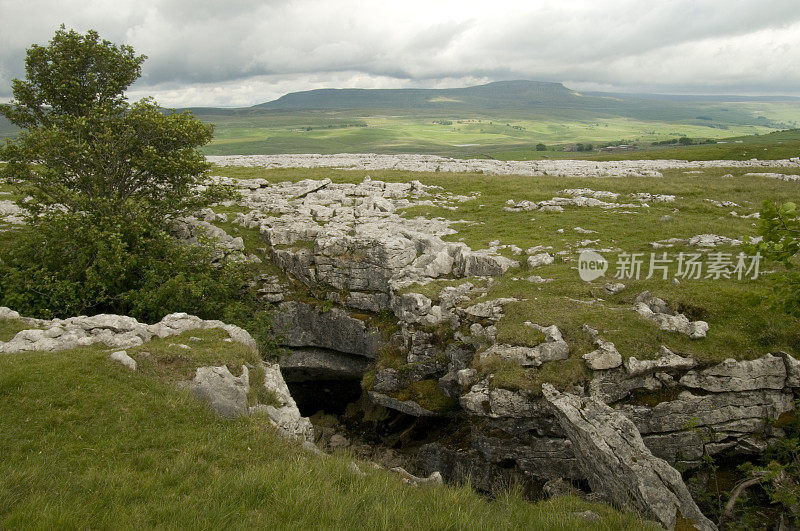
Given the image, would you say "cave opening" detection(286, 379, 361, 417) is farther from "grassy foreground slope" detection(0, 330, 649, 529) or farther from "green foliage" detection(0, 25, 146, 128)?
"green foliage" detection(0, 25, 146, 128)

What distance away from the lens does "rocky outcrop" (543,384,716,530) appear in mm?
12398

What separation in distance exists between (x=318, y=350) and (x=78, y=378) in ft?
53.5

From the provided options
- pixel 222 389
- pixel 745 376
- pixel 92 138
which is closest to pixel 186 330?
pixel 222 389

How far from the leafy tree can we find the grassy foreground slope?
10.6 metres

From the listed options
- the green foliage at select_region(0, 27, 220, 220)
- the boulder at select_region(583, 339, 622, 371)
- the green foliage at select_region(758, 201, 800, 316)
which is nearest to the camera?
the green foliage at select_region(758, 201, 800, 316)

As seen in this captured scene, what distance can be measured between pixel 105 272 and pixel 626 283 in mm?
26923

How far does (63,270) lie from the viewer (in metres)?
24.5

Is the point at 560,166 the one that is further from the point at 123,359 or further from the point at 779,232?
the point at 123,359

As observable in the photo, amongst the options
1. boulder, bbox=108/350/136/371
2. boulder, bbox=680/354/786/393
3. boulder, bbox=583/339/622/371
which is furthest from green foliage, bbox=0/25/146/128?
boulder, bbox=680/354/786/393

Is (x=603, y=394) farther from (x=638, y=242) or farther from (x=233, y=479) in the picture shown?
(x=638, y=242)

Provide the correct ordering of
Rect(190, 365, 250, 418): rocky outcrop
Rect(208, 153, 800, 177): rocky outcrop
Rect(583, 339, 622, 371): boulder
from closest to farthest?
Rect(190, 365, 250, 418): rocky outcrop → Rect(583, 339, 622, 371): boulder → Rect(208, 153, 800, 177): rocky outcrop

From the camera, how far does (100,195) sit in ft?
90.9

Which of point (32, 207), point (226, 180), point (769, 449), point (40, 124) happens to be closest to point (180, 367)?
point (32, 207)

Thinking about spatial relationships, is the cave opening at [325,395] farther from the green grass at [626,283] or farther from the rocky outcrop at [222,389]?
Answer: the rocky outcrop at [222,389]
